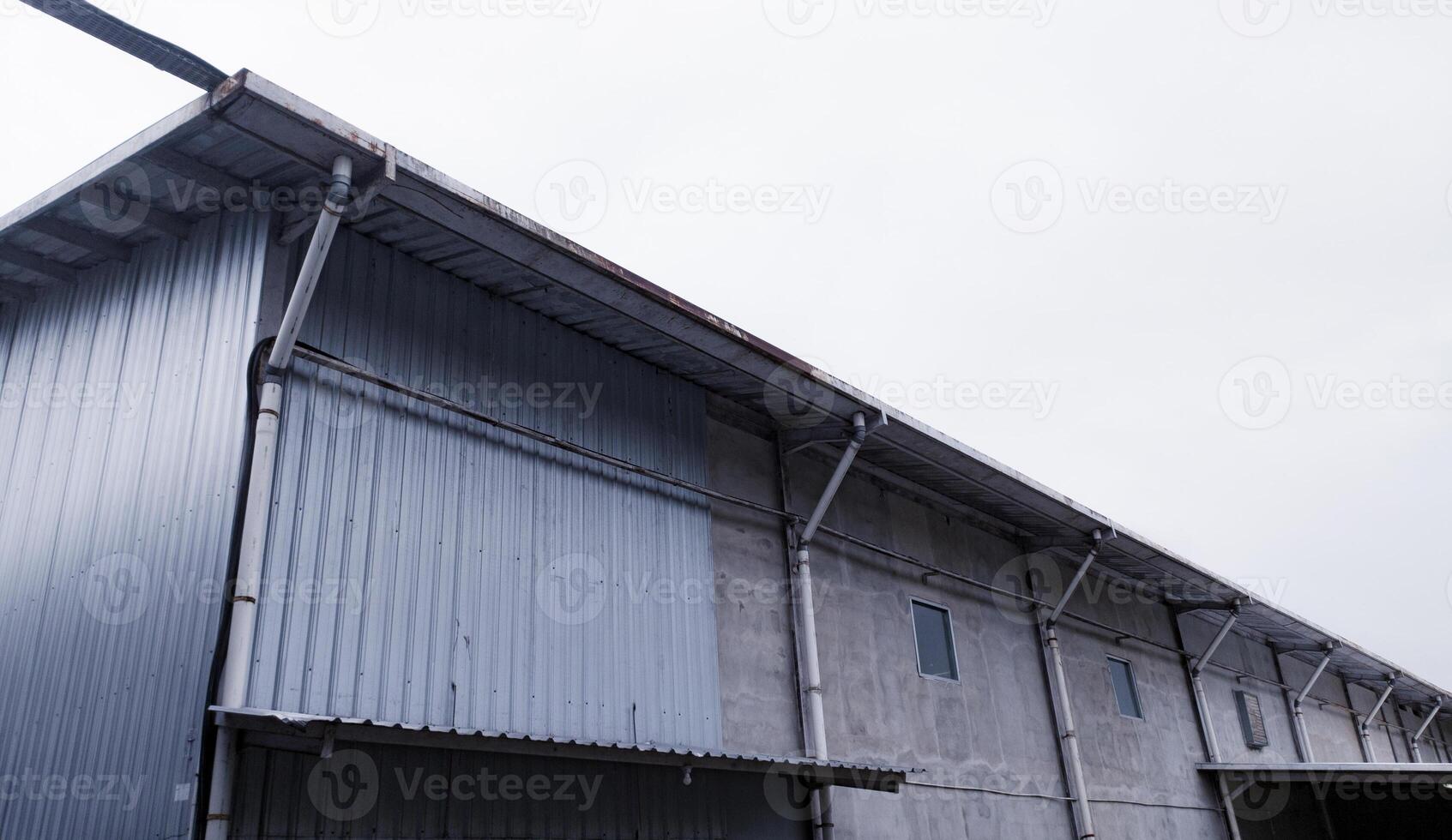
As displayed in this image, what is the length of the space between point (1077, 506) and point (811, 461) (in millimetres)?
4241

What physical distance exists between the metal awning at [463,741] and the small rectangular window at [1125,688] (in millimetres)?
8719

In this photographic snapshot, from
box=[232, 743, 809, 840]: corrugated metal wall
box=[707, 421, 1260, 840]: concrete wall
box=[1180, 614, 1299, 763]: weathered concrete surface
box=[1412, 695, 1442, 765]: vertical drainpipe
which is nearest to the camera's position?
box=[232, 743, 809, 840]: corrugated metal wall

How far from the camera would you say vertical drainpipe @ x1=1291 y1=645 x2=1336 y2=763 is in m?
21.8

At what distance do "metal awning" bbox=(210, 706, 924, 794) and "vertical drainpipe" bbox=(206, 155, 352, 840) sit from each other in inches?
9.2

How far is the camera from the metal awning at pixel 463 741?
6.16m

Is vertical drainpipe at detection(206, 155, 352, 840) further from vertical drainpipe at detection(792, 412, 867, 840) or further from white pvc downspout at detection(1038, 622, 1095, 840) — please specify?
white pvc downspout at detection(1038, 622, 1095, 840)

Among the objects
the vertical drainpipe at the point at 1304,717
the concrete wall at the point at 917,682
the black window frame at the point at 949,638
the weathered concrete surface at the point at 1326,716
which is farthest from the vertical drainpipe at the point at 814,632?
the weathered concrete surface at the point at 1326,716

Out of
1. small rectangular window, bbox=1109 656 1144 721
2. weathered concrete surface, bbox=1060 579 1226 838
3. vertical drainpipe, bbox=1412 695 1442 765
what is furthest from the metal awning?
vertical drainpipe, bbox=1412 695 1442 765

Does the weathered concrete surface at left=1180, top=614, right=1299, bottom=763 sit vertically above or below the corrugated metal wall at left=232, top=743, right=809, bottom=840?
above

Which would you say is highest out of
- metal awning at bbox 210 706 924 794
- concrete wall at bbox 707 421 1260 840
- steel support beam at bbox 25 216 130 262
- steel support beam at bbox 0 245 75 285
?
steel support beam at bbox 0 245 75 285

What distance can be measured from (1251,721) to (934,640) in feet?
34.0

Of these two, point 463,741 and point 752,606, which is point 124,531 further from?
point 752,606

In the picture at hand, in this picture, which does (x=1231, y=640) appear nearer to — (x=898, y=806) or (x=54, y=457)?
(x=898, y=806)

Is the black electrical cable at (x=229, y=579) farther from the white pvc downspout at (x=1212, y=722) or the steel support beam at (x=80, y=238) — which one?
the white pvc downspout at (x=1212, y=722)
